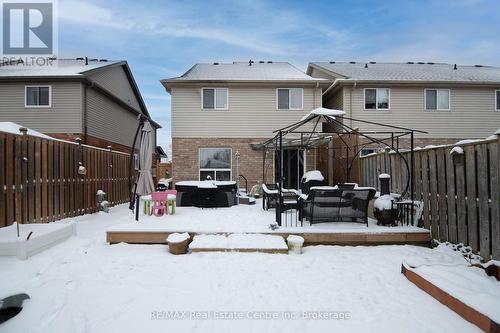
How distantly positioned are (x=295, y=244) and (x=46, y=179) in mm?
5643

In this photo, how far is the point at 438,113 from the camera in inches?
527

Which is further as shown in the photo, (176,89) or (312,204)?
(176,89)

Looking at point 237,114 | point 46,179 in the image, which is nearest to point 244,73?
point 237,114

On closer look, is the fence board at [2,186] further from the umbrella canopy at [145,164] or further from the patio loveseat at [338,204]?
the patio loveseat at [338,204]

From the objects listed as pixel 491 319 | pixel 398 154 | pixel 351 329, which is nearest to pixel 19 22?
Answer: pixel 398 154

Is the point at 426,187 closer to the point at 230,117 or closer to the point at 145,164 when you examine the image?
the point at 145,164

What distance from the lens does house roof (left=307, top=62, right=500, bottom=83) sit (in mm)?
13349

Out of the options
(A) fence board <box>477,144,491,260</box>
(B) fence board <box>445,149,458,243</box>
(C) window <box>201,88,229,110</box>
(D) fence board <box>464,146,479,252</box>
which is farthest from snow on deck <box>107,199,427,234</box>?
(C) window <box>201,88,229,110</box>

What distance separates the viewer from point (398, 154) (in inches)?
261

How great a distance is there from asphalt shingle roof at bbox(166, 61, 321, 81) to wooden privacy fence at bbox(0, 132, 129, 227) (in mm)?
5369

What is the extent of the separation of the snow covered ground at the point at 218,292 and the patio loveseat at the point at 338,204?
96cm

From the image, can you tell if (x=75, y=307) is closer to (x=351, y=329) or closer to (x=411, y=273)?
(x=351, y=329)

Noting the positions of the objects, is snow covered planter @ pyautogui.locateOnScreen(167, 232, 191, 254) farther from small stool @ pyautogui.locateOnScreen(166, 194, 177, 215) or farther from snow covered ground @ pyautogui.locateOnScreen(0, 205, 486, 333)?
small stool @ pyautogui.locateOnScreen(166, 194, 177, 215)

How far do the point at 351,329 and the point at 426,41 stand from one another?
60.5 ft
